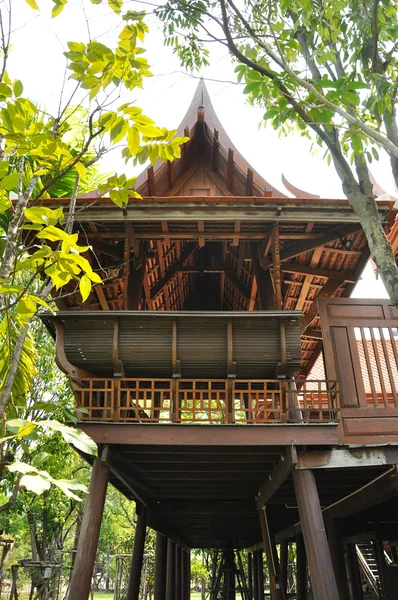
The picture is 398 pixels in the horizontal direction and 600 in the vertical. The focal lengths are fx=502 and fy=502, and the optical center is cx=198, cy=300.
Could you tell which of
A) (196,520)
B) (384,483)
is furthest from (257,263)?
(196,520)

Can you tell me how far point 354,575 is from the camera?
42.3 ft

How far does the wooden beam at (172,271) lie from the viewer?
31.9 ft

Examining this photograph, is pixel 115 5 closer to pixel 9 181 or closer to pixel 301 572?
pixel 9 181

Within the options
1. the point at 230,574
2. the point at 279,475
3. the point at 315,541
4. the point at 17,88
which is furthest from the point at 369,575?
the point at 17,88

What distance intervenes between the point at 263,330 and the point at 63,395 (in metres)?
9.59

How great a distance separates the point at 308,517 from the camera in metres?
6.13

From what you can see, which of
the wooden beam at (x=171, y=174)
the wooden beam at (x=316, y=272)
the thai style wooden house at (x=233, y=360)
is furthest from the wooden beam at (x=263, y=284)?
the wooden beam at (x=171, y=174)

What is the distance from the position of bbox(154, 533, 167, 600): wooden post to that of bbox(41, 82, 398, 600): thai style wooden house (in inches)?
116

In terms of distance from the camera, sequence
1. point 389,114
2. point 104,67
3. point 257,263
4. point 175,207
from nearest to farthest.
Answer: point 104,67, point 389,114, point 175,207, point 257,263

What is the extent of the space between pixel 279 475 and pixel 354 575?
779cm

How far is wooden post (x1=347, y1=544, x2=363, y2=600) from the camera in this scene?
→ 12149 mm

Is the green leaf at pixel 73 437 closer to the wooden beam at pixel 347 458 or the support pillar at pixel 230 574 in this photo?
the wooden beam at pixel 347 458

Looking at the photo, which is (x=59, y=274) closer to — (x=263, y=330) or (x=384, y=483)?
(x=263, y=330)

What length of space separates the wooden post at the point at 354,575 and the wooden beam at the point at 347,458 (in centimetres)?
738
